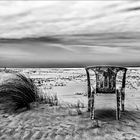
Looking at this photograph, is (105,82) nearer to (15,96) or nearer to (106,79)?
(106,79)

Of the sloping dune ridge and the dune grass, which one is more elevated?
the dune grass

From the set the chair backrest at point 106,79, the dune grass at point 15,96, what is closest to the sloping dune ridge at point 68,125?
the dune grass at point 15,96

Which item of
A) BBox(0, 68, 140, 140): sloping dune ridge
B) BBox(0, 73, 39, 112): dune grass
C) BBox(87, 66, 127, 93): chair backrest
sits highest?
BBox(87, 66, 127, 93): chair backrest

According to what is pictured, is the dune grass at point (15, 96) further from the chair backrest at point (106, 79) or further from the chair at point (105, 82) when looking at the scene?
the chair backrest at point (106, 79)

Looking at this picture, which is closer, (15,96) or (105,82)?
(105,82)

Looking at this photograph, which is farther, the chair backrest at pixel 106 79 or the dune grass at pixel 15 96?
the dune grass at pixel 15 96

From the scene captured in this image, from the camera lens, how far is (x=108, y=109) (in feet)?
17.8

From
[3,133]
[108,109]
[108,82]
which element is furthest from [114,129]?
[3,133]

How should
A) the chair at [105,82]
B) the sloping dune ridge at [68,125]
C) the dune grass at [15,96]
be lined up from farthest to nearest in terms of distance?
the dune grass at [15,96] → the chair at [105,82] → the sloping dune ridge at [68,125]

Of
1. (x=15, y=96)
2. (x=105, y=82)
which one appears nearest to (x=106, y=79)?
(x=105, y=82)

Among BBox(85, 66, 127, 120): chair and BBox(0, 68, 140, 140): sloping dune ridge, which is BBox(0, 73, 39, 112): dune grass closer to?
BBox(0, 68, 140, 140): sloping dune ridge

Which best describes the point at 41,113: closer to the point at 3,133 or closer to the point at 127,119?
the point at 3,133

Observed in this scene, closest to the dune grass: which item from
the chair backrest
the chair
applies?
the chair

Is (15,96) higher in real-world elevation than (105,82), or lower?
lower
